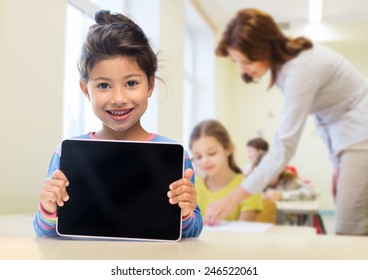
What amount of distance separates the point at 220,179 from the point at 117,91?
0.91 metres

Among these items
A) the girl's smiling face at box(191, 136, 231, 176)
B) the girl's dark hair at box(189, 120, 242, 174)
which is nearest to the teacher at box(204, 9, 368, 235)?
the girl's smiling face at box(191, 136, 231, 176)

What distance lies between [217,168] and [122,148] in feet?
2.77

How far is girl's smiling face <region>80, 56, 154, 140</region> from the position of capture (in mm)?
382

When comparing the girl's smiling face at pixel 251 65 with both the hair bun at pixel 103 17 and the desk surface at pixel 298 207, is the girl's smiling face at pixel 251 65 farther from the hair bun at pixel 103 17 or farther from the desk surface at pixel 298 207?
the desk surface at pixel 298 207

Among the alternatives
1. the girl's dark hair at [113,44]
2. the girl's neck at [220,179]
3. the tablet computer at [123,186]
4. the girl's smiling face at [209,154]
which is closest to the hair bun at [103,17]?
the girl's dark hair at [113,44]

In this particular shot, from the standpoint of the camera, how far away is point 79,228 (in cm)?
41

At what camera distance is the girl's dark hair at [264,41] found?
980mm

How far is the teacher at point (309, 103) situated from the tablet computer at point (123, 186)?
568 millimetres

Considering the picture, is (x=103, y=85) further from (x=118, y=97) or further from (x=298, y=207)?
(x=298, y=207)

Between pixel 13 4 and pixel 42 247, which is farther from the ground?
pixel 13 4

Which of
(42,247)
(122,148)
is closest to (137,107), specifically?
(122,148)

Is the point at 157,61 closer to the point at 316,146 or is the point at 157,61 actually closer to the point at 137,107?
the point at 137,107

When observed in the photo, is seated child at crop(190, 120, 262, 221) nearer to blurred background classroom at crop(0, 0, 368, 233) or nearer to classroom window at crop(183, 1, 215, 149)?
classroom window at crop(183, 1, 215, 149)
